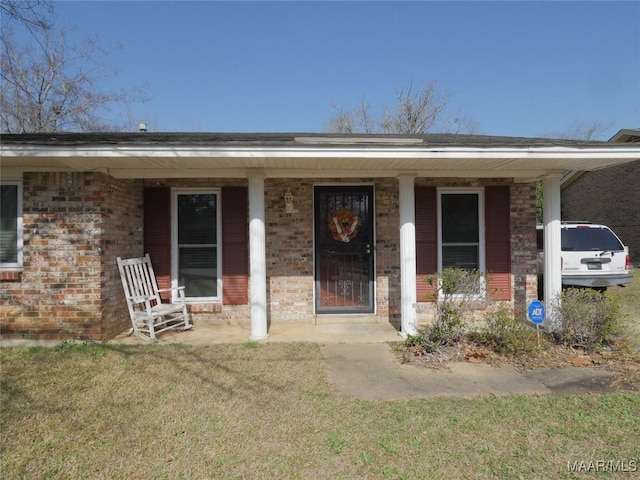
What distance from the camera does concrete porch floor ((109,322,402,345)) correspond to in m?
5.34

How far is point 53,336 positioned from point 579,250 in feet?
30.0

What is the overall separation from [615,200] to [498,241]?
12.4 metres

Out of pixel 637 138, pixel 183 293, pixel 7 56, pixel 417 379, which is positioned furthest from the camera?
pixel 7 56

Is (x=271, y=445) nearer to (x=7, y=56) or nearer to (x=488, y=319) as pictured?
(x=488, y=319)

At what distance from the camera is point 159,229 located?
6375 millimetres

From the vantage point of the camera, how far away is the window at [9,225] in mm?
5223

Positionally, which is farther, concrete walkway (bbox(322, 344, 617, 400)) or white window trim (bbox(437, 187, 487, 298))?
white window trim (bbox(437, 187, 487, 298))

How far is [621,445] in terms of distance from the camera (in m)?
2.63

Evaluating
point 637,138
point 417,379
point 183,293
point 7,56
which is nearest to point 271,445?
point 417,379

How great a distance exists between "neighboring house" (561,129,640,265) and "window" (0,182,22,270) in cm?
1791

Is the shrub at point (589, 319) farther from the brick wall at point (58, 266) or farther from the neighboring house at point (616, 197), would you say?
the neighboring house at point (616, 197)

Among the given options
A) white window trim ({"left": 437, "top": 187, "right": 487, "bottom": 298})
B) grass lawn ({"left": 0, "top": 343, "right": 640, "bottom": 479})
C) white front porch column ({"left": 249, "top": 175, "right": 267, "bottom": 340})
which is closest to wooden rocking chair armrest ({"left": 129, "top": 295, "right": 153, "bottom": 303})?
grass lawn ({"left": 0, "top": 343, "right": 640, "bottom": 479})

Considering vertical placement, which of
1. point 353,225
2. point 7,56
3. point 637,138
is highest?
point 7,56

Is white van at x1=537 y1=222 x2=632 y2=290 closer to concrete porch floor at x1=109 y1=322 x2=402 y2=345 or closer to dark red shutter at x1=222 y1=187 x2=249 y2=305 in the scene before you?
concrete porch floor at x1=109 y1=322 x2=402 y2=345
